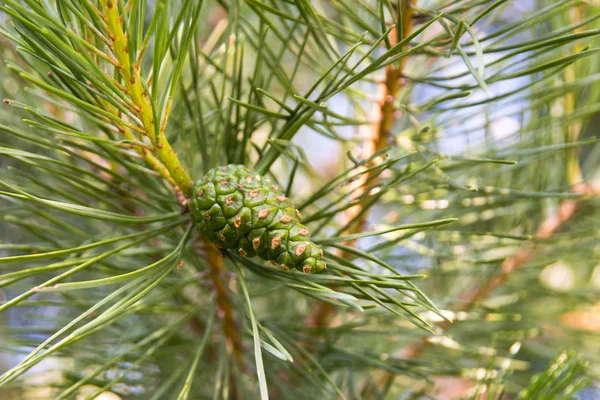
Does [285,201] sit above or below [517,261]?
below

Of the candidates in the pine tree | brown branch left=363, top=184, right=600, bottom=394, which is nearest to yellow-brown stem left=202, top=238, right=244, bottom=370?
the pine tree

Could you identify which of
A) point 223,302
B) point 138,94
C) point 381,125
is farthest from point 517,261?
point 138,94

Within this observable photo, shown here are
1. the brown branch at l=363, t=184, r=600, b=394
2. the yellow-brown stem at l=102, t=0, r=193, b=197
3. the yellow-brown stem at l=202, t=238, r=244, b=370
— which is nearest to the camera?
the yellow-brown stem at l=102, t=0, r=193, b=197

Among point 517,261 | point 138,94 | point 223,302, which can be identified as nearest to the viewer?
point 138,94

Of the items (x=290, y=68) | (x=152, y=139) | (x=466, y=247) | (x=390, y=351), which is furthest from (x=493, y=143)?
(x=290, y=68)

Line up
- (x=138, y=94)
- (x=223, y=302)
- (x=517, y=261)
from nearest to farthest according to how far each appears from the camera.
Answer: (x=138, y=94)
(x=223, y=302)
(x=517, y=261)

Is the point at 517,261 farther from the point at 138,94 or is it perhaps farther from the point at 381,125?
the point at 138,94

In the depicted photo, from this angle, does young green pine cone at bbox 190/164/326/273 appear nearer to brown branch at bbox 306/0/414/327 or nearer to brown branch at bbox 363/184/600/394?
brown branch at bbox 306/0/414/327
